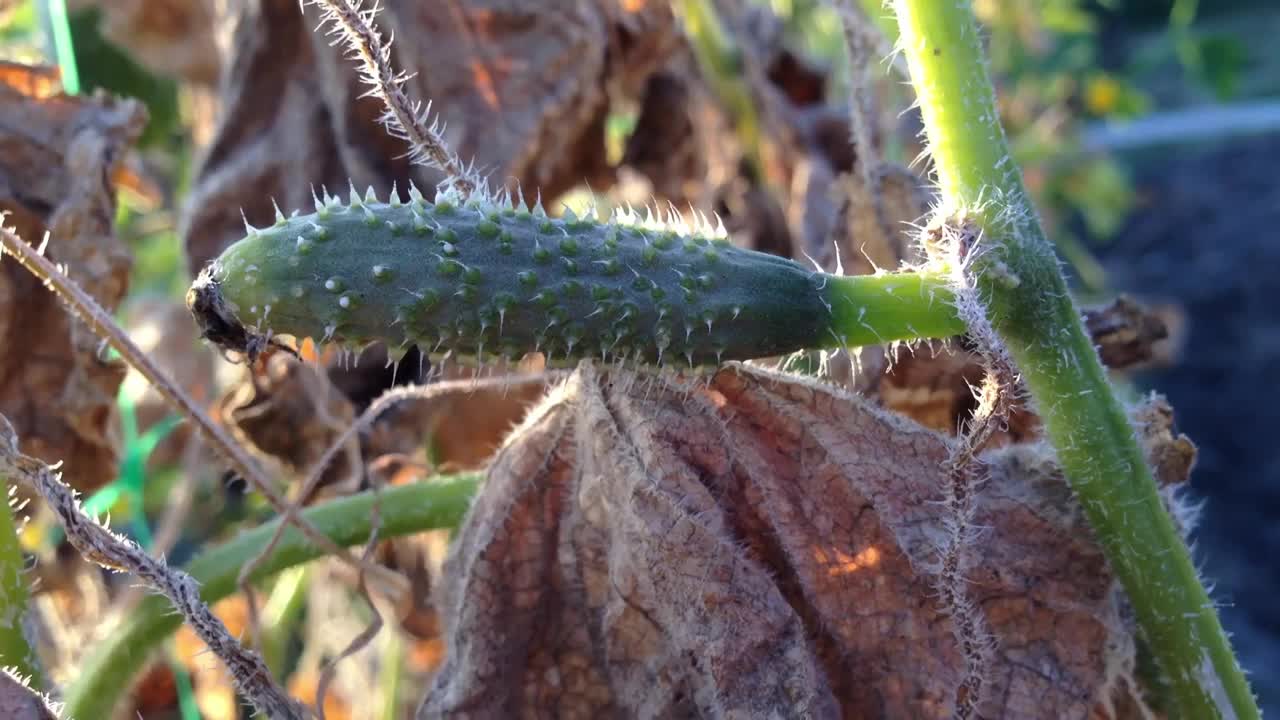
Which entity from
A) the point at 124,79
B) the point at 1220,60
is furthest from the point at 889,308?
the point at 1220,60

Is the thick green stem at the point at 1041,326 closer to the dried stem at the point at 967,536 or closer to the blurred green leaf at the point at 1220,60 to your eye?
the dried stem at the point at 967,536

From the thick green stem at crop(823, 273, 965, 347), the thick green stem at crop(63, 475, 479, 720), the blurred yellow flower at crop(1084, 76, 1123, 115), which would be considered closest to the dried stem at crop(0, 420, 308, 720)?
the thick green stem at crop(63, 475, 479, 720)

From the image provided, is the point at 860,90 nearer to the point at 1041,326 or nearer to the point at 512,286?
the point at 1041,326

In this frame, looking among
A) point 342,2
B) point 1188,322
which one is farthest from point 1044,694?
point 1188,322

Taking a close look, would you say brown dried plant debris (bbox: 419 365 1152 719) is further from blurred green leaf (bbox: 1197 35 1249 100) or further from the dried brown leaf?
blurred green leaf (bbox: 1197 35 1249 100)

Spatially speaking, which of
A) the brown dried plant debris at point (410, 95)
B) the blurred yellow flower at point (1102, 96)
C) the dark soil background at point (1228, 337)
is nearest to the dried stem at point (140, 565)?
the brown dried plant debris at point (410, 95)

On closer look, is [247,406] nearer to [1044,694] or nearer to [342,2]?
[342,2]
